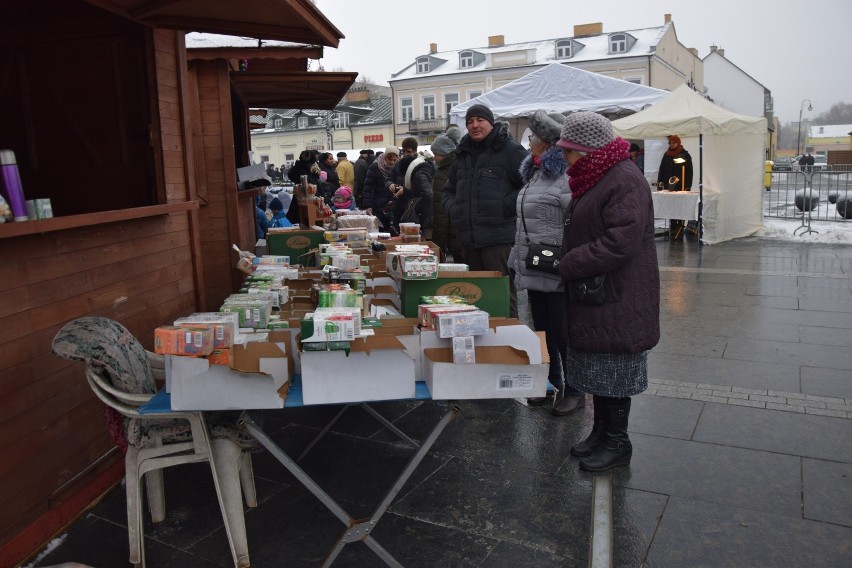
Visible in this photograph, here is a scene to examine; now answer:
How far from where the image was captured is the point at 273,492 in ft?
11.9

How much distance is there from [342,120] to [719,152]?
162 feet

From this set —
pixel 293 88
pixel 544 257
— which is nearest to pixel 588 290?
pixel 544 257

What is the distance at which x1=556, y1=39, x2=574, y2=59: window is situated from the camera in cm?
4691

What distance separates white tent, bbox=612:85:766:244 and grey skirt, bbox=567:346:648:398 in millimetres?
9495

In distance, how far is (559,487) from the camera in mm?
3643

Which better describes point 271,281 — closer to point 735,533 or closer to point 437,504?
point 437,504

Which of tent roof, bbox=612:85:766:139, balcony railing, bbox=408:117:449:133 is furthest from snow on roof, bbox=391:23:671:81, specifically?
tent roof, bbox=612:85:766:139

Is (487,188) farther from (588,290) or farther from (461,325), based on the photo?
(461,325)

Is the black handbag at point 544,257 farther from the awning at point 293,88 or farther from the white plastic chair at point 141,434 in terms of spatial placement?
the awning at point 293,88

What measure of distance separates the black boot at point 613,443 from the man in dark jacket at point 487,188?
1650mm

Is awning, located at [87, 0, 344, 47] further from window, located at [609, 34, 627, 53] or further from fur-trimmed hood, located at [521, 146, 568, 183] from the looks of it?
window, located at [609, 34, 627, 53]

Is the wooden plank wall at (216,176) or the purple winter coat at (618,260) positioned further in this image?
the wooden plank wall at (216,176)

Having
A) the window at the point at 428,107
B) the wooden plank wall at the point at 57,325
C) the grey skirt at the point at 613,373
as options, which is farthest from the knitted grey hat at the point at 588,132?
the window at the point at 428,107

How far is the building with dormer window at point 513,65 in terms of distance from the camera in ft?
146
